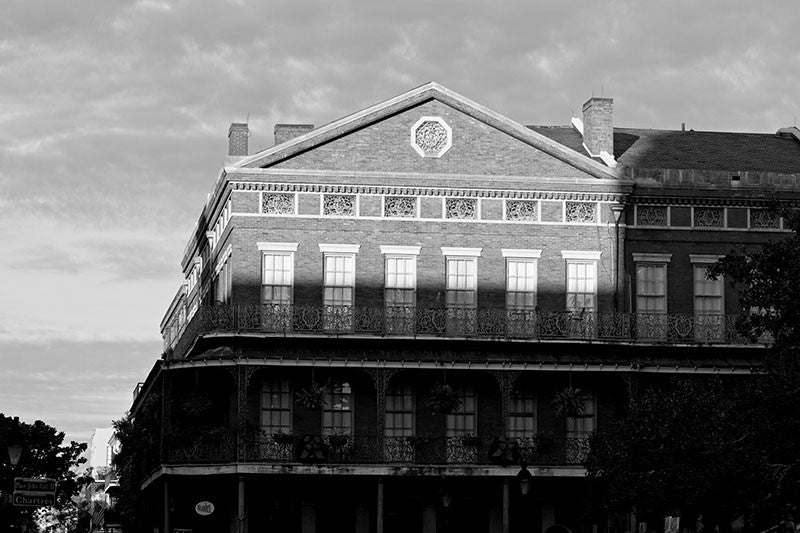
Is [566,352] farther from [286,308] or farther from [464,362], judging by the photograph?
[286,308]

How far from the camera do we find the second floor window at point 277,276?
4509 cm

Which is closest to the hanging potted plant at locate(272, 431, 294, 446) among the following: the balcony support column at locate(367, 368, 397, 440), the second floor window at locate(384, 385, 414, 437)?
the balcony support column at locate(367, 368, 397, 440)

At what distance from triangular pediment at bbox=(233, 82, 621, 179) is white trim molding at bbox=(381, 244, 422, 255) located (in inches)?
81.2

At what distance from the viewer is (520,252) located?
45875mm

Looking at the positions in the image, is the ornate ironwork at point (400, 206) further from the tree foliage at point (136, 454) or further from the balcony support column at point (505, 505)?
the tree foliage at point (136, 454)

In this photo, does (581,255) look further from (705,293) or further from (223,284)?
(223,284)

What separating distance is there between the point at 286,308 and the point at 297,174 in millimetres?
3553

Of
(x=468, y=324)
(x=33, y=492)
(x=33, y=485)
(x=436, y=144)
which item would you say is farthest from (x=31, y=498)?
(x=436, y=144)

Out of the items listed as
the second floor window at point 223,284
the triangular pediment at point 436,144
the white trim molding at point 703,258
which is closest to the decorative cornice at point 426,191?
the triangular pediment at point 436,144

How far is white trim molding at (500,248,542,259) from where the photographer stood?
4581 centimetres

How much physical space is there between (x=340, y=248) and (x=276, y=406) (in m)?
4.53

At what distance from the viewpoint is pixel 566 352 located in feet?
149

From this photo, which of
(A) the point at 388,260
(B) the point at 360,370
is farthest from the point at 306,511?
(A) the point at 388,260

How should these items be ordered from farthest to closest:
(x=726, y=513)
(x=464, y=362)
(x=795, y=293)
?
(x=464, y=362) < (x=726, y=513) < (x=795, y=293)
